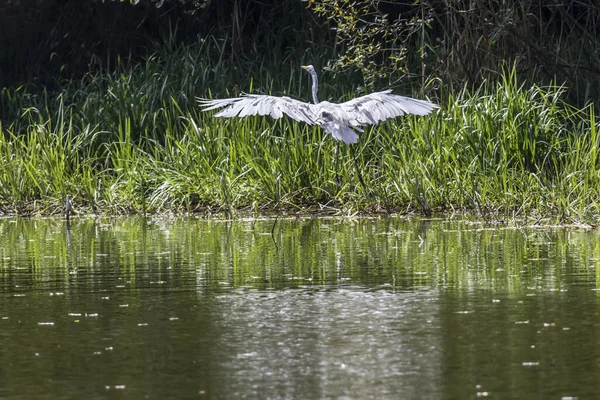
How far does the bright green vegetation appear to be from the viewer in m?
8.73

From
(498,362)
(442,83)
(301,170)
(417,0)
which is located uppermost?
(417,0)

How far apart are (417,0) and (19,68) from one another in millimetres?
6157

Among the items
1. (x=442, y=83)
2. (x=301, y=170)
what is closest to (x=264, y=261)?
(x=301, y=170)

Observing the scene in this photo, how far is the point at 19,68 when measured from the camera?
15047 mm

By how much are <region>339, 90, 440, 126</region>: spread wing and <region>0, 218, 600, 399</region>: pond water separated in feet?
5.76

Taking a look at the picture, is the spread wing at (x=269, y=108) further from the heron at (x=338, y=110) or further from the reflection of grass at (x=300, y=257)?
the reflection of grass at (x=300, y=257)

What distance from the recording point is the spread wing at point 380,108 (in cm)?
909

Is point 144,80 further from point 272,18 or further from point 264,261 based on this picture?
point 264,261

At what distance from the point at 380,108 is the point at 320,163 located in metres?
0.79

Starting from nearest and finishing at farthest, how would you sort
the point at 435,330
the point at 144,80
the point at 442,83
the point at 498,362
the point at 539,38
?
the point at 498,362 < the point at 435,330 < the point at 442,83 < the point at 539,38 < the point at 144,80

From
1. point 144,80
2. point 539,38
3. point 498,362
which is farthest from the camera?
point 144,80

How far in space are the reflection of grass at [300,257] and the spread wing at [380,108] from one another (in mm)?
915

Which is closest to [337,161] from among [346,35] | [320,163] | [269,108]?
[320,163]

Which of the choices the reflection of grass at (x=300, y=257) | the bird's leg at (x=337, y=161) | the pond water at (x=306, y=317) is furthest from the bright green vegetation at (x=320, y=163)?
the pond water at (x=306, y=317)
